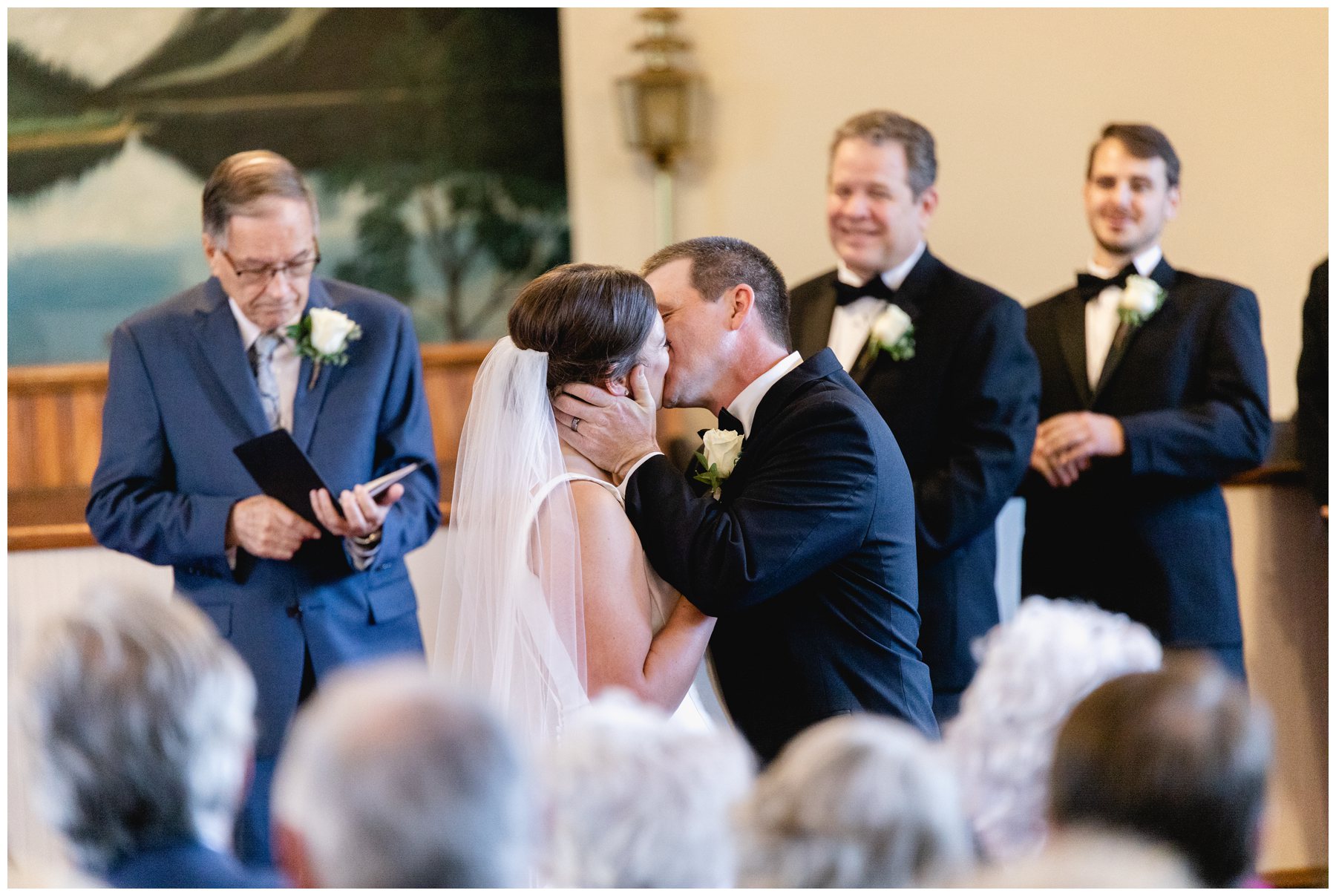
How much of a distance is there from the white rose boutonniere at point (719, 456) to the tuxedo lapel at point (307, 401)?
1052 mm

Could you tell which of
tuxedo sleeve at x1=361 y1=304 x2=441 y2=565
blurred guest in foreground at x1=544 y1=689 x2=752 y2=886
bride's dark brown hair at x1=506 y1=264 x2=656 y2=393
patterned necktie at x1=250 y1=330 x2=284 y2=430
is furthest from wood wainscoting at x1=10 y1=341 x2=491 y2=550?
blurred guest in foreground at x1=544 y1=689 x2=752 y2=886

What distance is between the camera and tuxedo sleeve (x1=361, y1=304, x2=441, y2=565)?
3.25m

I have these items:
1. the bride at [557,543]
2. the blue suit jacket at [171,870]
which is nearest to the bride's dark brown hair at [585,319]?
the bride at [557,543]

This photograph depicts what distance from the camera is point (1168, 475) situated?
12.3 feet

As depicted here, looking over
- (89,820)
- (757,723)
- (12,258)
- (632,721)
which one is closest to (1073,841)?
(632,721)

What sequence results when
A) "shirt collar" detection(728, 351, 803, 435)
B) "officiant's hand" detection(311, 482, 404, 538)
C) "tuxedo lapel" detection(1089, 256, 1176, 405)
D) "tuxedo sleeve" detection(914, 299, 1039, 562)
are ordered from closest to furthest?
"shirt collar" detection(728, 351, 803, 435)
"officiant's hand" detection(311, 482, 404, 538)
"tuxedo sleeve" detection(914, 299, 1039, 562)
"tuxedo lapel" detection(1089, 256, 1176, 405)

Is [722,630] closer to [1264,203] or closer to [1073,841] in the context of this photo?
[1073,841]

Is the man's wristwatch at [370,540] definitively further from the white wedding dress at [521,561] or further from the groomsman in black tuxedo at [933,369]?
the groomsman in black tuxedo at [933,369]

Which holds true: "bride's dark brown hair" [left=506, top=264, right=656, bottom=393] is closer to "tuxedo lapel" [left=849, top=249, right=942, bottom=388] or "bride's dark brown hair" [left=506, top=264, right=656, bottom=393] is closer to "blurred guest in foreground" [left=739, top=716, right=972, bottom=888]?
"blurred guest in foreground" [left=739, top=716, right=972, bottom=888]

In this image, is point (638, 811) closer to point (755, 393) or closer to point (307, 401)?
point (755, 393)

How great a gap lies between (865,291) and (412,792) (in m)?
2.83

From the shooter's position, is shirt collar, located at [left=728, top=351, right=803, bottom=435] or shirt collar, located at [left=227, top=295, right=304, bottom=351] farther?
shirt collar, located at [left=227, top=295, right=304, bottom=351]

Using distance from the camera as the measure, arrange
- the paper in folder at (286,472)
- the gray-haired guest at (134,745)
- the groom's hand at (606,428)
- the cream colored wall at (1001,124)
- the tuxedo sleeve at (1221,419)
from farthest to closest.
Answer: the cream colored wall at (1001,124) < the tuxedo sleeve at (1221,419) < the paper in folder at (286,472) < the groom's hand at (606,428) < the gray-haired guest at (134,745)

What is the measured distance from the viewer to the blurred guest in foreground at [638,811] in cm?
131
